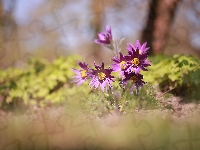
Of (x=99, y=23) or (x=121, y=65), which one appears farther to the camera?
(x=99, y=23)

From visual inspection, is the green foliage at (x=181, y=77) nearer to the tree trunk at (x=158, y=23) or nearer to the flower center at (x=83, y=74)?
the flower center at (x=83, y=74)

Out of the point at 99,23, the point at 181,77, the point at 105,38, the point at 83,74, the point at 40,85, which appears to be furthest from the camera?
the point at 99,23

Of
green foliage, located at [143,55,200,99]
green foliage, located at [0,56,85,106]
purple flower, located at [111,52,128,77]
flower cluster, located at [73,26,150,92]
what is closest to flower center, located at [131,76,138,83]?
flower cluster, located at [73,26,150,92]

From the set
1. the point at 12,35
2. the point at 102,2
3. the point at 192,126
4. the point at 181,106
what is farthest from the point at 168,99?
the point at 102,2

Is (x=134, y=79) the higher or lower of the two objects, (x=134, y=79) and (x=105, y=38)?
the lower

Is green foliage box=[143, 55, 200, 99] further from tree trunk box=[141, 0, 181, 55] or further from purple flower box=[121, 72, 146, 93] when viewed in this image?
tree trunk box=[141, 0, 181, 55]

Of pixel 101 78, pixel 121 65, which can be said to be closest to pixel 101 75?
pixel 101 78

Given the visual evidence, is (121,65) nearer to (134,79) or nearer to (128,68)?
(128,68)

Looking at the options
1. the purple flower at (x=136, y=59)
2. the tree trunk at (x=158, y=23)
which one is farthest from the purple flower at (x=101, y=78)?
the tree trunk at (x=158, y=23)
